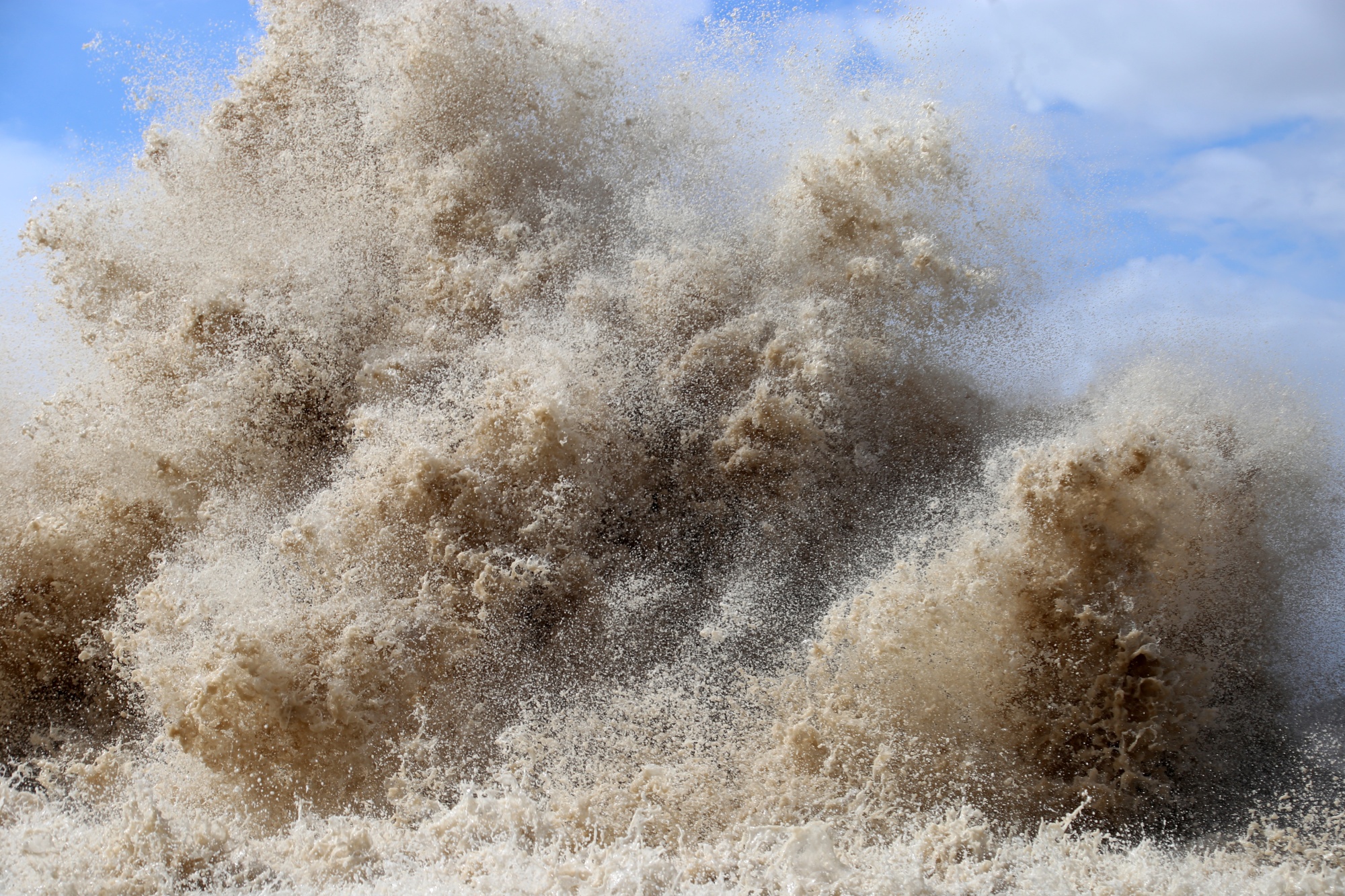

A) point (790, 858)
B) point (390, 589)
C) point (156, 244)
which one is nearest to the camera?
point (790, 858)

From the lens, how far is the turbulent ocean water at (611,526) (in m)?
2.41

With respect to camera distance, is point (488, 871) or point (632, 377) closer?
point (488, 871)

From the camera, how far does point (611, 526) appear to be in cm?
306

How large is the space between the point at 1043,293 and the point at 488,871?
9.86 feet

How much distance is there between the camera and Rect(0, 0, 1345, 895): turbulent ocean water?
94.8 inches

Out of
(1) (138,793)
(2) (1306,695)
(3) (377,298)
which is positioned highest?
(3) (377,298)

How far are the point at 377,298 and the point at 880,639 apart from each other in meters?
2.40

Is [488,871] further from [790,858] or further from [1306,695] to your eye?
[1306,695]

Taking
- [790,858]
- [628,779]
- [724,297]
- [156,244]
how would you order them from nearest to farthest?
[790,858], [628,779], [724,297], [156,244]

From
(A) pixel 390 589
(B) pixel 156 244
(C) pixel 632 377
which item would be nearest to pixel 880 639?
(C) pixel 632 377

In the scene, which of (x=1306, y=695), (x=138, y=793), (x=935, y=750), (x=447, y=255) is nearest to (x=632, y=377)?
(x=447, y=255)

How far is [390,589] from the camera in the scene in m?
2.85

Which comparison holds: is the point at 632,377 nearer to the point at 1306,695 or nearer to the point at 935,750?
the point at 935,750

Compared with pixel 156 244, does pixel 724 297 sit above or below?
below
